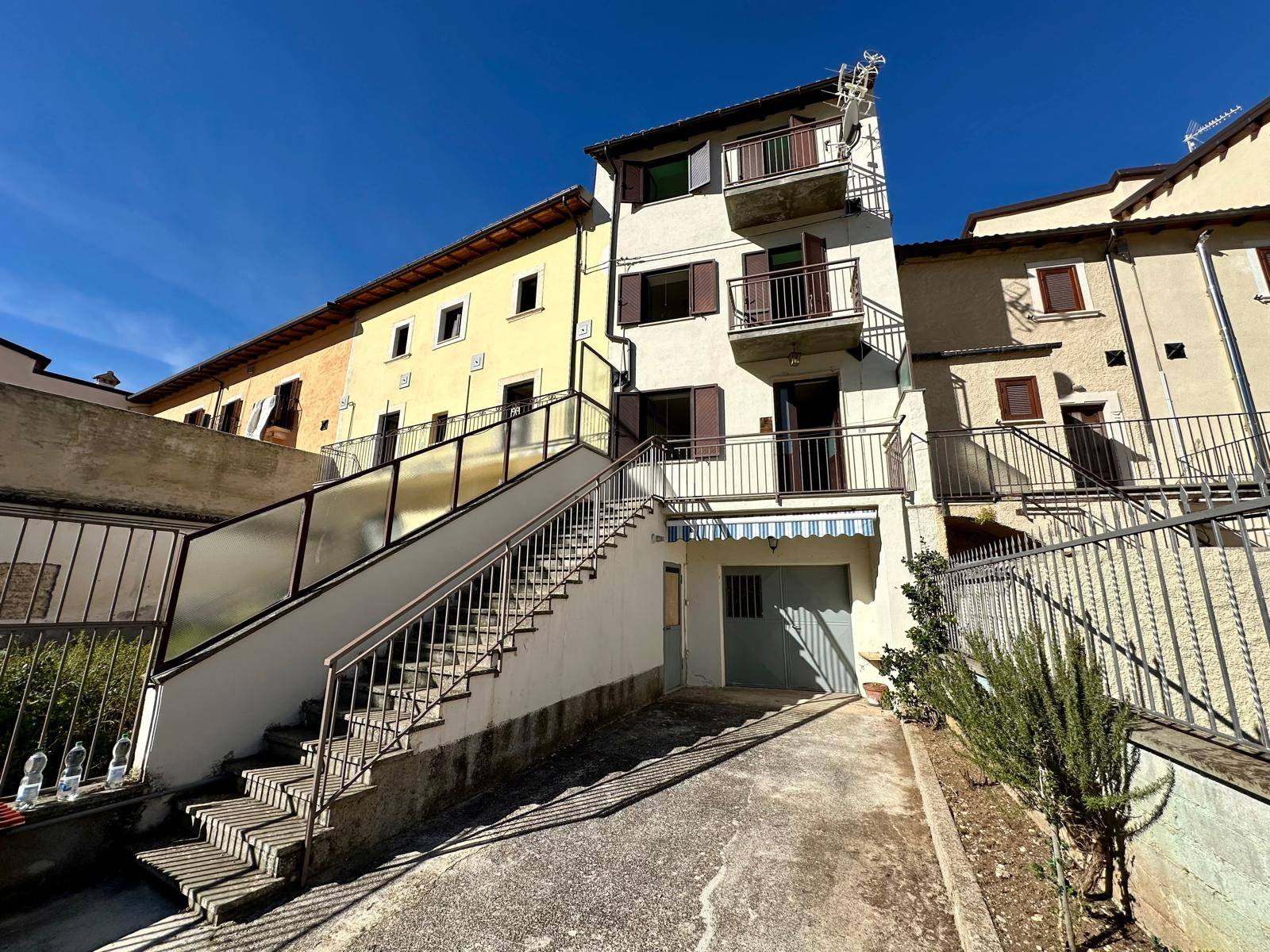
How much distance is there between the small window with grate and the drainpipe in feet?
30.3

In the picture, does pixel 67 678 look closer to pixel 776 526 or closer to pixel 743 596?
pixel 776 526

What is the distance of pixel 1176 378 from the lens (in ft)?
34.9

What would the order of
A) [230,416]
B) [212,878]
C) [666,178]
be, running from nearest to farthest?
[212,878] → [666,178] → [230,416]

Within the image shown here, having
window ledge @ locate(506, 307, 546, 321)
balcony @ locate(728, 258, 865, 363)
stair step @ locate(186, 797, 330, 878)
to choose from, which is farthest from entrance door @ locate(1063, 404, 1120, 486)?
stair step @ locate(186, 797, 330, 878)

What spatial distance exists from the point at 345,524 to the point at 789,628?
8304mm

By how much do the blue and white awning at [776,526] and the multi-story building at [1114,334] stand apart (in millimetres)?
1821

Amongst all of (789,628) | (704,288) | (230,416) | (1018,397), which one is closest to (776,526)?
(789,628)

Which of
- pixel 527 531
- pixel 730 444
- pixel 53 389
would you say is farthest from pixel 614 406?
pixel 53 389

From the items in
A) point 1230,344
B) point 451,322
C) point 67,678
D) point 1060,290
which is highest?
point 451,322

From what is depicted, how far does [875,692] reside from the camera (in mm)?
8539

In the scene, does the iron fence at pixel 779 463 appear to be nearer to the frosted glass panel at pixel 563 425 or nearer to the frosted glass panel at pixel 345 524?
the frosted glass panel at pixel 563 425

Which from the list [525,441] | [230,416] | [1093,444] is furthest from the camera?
[230,416]

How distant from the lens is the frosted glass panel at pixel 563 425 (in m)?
9.55

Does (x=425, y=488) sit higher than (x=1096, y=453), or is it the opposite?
(x=1096, y=453)
